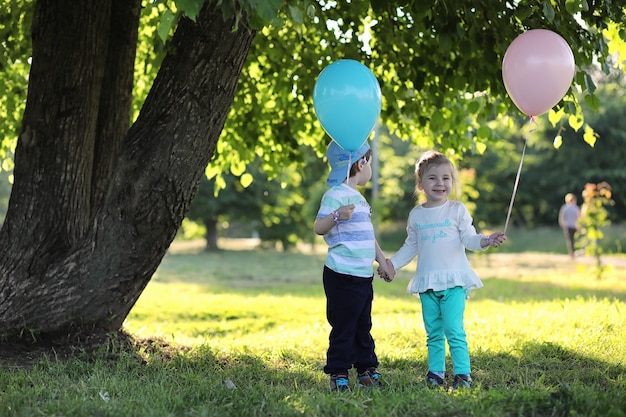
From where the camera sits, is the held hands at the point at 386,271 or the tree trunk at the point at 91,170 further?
the tree trunk at the point at 91,170

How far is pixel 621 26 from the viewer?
5180 millimetres

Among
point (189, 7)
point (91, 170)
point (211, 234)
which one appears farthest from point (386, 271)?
point (211, 234)

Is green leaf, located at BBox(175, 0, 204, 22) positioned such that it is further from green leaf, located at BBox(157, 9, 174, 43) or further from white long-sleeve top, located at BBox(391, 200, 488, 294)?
white long-sleeve top, located at BBox(391, 200, 488, 294)

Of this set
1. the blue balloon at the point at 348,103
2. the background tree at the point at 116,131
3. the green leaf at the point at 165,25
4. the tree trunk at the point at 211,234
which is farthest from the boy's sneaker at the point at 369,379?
the tree trunk at the point at 211,234

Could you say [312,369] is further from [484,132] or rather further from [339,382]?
[484,132]

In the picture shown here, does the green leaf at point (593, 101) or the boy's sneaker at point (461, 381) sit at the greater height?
the green leaf at point (593, 101)

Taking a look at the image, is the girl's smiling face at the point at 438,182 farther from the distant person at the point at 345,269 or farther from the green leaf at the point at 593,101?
the green leaf at the point at 593,101

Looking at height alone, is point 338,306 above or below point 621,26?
below

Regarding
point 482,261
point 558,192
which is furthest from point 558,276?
point 558,192

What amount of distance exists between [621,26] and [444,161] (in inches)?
72.2

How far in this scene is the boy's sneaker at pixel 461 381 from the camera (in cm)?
425

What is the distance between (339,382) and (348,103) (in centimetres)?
165

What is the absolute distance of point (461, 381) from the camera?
14.2 feet

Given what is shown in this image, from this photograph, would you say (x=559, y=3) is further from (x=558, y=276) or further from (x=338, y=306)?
(x=558, y=276)
